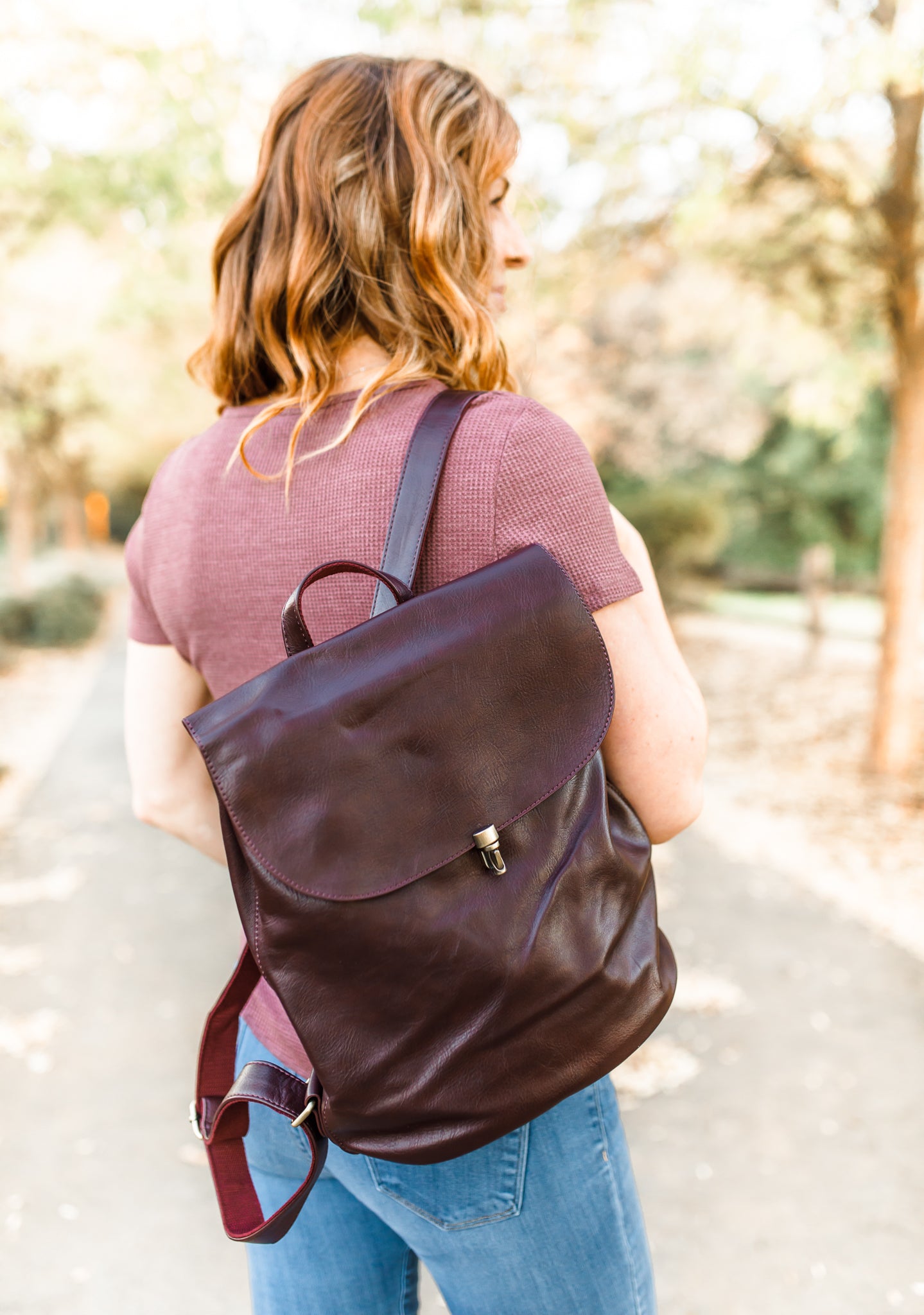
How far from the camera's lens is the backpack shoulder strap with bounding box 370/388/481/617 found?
0.92 m

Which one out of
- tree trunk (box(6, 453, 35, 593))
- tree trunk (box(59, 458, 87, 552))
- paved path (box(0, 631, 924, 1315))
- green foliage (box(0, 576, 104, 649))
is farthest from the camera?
tree trunk (box(59, 458, 87, 552))

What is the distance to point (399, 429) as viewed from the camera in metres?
0.97

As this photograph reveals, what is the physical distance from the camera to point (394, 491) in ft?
3.13

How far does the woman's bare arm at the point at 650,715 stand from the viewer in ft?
3.28

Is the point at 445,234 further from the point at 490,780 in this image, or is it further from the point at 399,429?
the point at 490,780

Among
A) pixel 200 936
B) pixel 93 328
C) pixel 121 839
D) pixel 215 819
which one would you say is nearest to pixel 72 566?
pixel 93 328

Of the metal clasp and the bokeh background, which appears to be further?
the bokeh background

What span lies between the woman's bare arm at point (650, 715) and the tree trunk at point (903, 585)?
17.5 feet

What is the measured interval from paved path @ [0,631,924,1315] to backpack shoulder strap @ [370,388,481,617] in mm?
2311

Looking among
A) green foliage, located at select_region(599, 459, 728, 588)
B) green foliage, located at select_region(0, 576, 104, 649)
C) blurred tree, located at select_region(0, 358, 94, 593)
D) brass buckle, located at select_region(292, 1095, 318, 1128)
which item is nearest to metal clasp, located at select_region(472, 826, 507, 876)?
brass buckle, located at select_region(292, 1095, 318, 1128)

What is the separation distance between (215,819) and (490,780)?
65 centimetres

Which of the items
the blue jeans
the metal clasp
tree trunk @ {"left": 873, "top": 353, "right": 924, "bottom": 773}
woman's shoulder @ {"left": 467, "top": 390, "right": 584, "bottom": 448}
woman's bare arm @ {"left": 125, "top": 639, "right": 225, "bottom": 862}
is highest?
woman's shoulder @ {"left": 467, "top": 390, "right": 584, "bottom": 448}

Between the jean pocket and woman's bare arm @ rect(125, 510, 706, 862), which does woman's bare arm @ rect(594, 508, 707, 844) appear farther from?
the jean pocket

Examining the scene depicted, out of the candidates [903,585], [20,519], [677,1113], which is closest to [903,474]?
[903,585]
